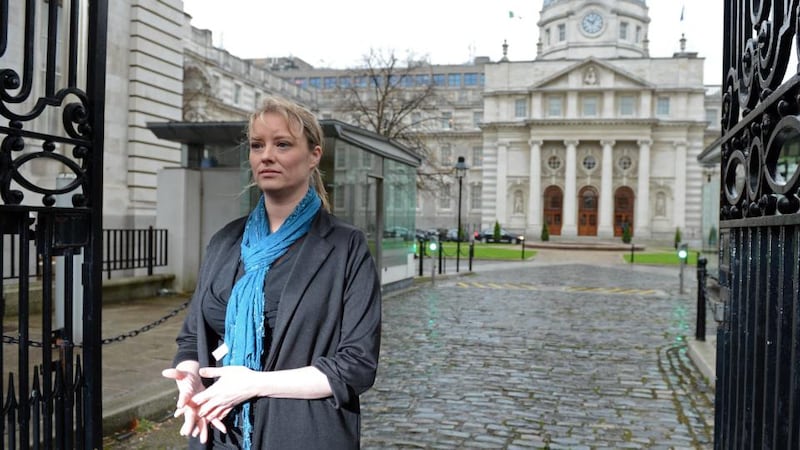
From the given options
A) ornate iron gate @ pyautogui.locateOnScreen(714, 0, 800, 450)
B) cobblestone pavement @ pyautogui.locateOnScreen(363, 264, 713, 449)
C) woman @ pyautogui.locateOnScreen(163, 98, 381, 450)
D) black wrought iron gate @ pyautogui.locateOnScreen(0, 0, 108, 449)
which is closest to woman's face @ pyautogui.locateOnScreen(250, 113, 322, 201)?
woman @ pyautogui.locateOnScreen(163, 98, 381, 450)

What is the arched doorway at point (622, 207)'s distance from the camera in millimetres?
63219

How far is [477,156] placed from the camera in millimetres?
73438

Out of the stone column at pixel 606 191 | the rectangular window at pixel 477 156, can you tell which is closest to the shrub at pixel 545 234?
the stone column at pixel 606 191

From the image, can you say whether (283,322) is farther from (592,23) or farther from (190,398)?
(592,23)

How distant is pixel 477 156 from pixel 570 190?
1356 centimetres

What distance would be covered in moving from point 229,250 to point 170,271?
12.7m

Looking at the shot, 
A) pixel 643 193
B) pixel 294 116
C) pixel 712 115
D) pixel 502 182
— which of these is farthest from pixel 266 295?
pixel 712 115

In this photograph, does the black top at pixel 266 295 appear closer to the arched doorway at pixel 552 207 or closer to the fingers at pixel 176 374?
the fingers at pixel 176 374

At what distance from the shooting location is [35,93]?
1152 centimetres

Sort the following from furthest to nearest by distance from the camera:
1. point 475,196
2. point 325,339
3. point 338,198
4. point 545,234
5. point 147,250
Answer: point 475,196 → point 545,234 → point 147,250 → point 338,198 → point 325,339

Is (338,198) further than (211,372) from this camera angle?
Yes

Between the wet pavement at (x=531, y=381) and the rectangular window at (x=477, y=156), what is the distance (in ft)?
192

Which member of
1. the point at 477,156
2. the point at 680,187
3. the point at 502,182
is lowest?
the point at 680,187

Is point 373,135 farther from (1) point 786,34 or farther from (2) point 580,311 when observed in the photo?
(1) point 786,34
